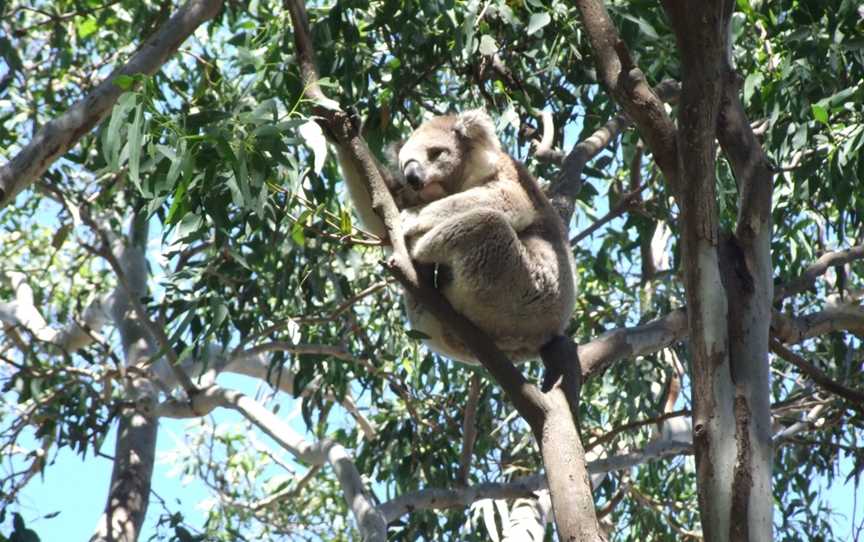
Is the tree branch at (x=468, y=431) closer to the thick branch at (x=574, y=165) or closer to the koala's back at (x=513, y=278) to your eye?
the koala's back at (x=513, y=278)

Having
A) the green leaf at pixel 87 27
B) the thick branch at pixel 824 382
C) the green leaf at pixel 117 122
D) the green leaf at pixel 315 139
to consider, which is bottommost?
the thick branch at pixel 824 382

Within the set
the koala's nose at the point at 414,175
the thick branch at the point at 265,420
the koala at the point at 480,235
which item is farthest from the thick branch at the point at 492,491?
the koala's nose at the point at 414,175

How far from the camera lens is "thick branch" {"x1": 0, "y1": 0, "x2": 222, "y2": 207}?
12.3 feet

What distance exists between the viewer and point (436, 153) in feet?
15.0

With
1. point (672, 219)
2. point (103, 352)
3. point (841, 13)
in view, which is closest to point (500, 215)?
point (841, 13)

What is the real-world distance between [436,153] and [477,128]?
205 mm

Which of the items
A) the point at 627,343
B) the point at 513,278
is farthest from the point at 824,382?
the point at 513,278

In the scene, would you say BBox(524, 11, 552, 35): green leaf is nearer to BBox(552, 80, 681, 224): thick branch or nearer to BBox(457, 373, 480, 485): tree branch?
BBox(552, 80, 681, 224): thick branch

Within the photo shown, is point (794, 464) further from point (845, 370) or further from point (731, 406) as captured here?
point (731, 406)

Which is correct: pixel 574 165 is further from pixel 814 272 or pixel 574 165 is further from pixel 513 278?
pixel 814 272

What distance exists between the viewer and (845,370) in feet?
17.6

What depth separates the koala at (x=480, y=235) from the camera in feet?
12.9

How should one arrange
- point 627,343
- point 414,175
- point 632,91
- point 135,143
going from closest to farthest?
point 135,143, point 632,91, point 627,343, point 414,175

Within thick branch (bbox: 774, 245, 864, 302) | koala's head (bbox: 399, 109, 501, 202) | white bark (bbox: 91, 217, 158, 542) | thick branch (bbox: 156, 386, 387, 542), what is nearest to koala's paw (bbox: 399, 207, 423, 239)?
koala's head (bbox: 399, 109, 501, 202)
